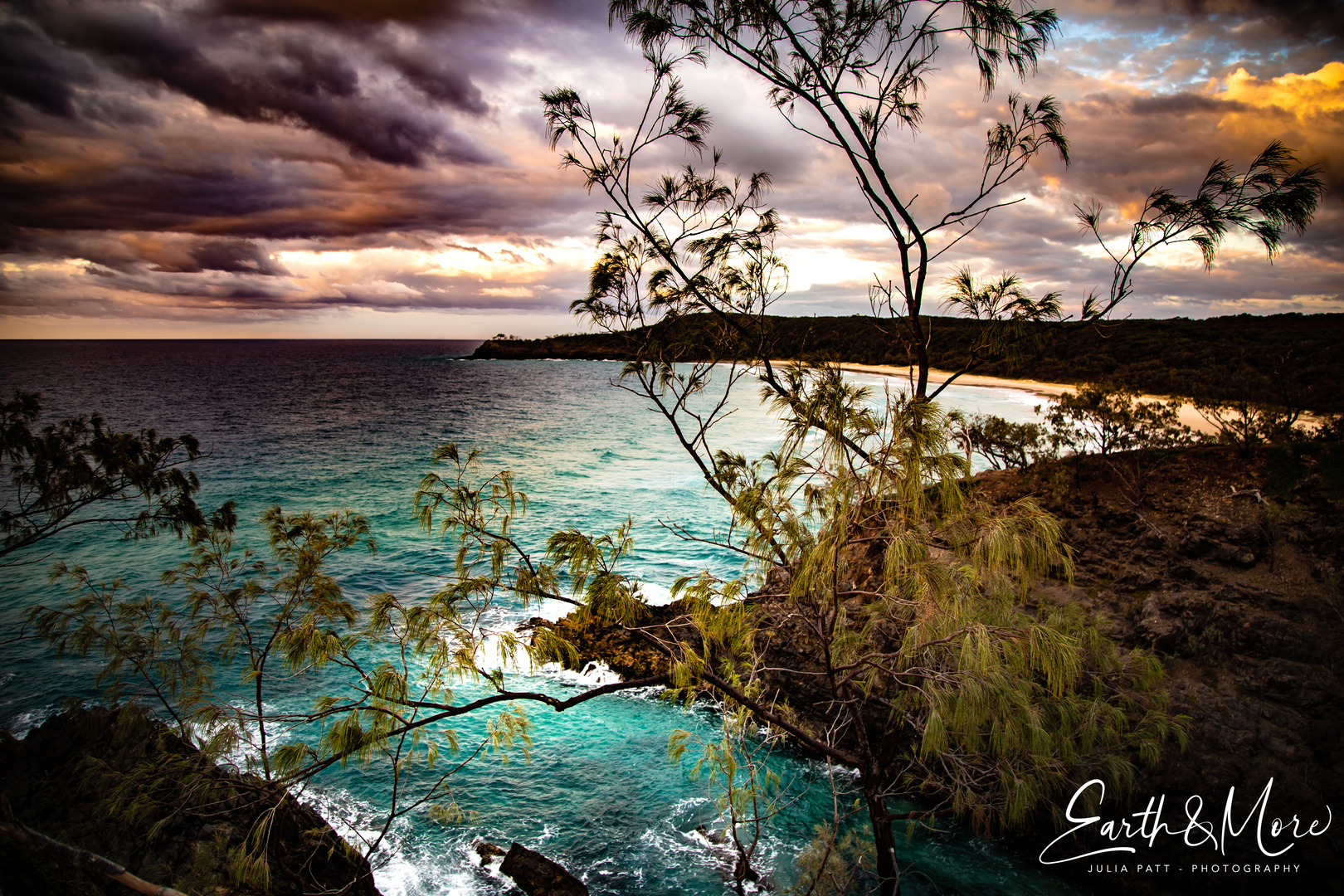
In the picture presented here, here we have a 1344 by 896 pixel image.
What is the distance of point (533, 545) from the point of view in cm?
1844

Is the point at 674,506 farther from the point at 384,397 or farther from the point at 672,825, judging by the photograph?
the point at 384,397

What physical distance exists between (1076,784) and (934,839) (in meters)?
2.95

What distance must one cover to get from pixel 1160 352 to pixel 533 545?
40828 mm

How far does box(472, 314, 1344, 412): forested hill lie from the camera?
525cm

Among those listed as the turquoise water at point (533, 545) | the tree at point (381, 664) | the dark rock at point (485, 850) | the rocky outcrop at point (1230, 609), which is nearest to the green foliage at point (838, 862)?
the turquoise water at point (533, 545)

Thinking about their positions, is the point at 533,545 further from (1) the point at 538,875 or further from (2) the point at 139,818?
(2) the point at 139,818

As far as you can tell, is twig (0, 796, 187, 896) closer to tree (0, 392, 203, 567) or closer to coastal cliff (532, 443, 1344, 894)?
coastal cliff (532, 443, 1344, 894)

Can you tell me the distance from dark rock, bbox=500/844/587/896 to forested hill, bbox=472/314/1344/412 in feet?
20.8

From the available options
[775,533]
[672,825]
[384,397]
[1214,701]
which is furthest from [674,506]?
[384,397]

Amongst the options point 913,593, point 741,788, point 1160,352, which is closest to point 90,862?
point 913,593

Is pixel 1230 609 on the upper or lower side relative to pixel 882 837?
upper

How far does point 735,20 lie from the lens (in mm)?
5121

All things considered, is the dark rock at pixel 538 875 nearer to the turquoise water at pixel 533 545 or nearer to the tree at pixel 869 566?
the turquoise water at pixel 533 545

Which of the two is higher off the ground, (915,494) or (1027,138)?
(1027,138)
